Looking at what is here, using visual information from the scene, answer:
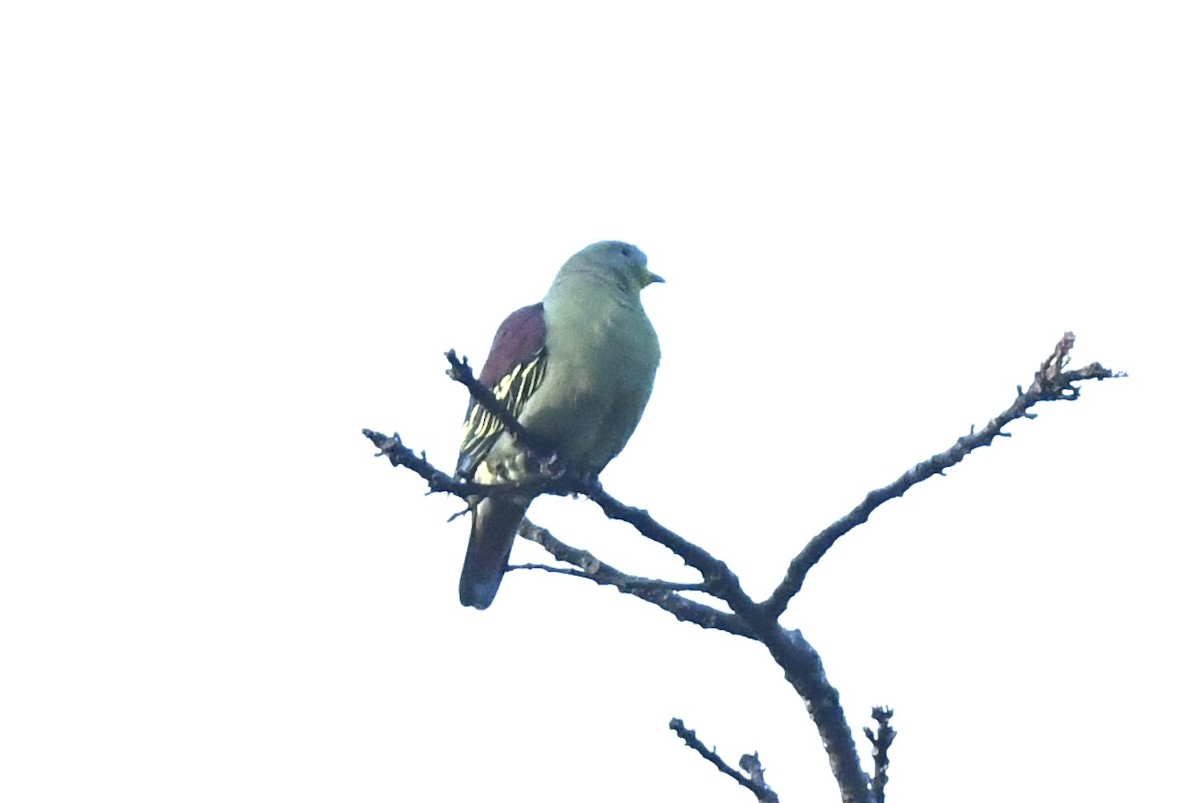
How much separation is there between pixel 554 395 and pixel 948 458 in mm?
2241

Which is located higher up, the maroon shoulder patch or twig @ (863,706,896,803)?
the maroon shoulder patch

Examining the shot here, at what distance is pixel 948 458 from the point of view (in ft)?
Answer: 13.0

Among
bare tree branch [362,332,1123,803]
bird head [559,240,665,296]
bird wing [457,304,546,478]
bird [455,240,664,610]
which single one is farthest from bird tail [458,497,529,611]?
bare tree branch [362,332,1123,803]

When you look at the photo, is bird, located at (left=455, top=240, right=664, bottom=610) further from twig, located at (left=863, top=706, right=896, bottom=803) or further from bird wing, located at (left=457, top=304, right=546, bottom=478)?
twig, located at (left=863, top=706, right=896, bottom=803)

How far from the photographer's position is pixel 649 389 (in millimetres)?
6199

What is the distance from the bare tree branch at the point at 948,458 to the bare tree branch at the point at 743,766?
1.25 feet

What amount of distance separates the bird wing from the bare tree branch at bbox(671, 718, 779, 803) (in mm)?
1976

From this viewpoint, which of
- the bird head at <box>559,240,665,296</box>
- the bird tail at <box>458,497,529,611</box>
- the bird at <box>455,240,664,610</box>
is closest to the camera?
the bird at <box>455,240,664,610</box>

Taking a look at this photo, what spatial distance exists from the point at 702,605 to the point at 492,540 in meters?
2.27

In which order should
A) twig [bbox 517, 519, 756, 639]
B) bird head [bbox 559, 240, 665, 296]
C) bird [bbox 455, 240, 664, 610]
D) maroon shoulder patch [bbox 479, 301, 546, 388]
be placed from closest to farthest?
twig [bbox 517, 519, 756, 639] → bird [bbox 455, 240, 664, 610] → maroon shoulder patch [bbox 479, 301, 546, 388] → bird head [bbox 559, 240, 665, 296]

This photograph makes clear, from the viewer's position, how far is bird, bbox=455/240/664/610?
19.5ft

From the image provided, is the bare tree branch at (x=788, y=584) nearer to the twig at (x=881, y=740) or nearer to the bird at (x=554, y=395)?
the twig at (x=881, y=740)

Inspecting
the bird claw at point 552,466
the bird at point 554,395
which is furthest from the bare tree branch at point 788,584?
the bird at point 554,395

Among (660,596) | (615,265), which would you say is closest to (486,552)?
(615,265)
